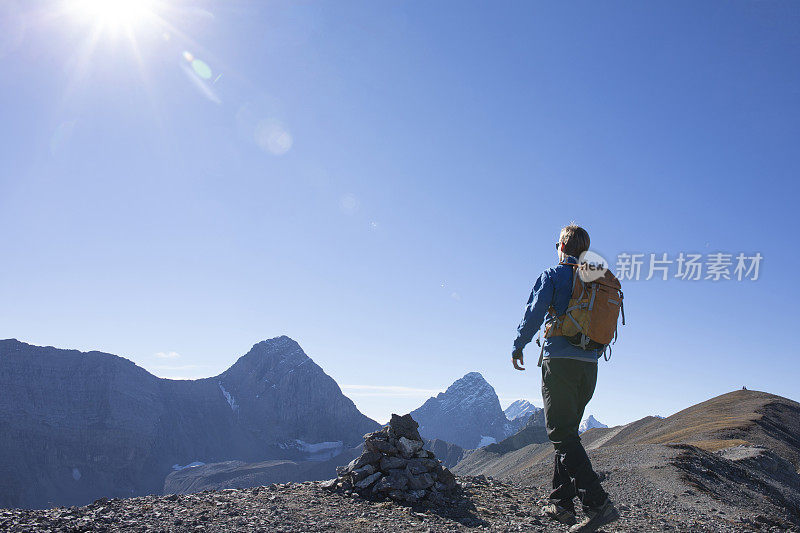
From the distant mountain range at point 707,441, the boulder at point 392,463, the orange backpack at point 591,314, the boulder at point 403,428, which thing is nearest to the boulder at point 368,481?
the boulder at point 392,463

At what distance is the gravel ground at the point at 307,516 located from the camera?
667cm

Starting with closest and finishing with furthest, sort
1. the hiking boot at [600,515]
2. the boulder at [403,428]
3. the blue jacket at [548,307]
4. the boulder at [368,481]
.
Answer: the hiking boot at [600,515] → the blue jacket at [548,307] → the boulder at [368,481] → the boulder at [403,428]

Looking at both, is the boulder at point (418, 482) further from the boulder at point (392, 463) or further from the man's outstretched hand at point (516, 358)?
the man's outstretched hand at point (516, 358)

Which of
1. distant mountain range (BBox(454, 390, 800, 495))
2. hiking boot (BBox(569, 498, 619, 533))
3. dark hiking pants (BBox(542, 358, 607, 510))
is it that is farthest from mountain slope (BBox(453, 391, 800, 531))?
dark hiking pants (BBox(542, 358, 607, 510))

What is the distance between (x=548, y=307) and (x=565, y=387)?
110cm

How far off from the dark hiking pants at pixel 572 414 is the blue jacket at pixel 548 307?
142mm

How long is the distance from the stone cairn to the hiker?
3559 mm

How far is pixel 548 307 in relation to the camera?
620 centimetres

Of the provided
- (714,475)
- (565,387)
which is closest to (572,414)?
(565,387)

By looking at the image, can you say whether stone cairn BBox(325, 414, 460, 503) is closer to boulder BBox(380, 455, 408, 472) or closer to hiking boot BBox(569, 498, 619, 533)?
boulder BBox(380, 455, 408, 472)

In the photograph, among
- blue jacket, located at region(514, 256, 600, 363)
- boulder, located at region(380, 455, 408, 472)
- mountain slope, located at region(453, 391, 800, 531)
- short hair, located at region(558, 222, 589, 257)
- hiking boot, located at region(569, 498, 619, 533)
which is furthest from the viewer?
mountain slope, located at region(453, 391, 800, 531)

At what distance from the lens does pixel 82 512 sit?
7215 mm

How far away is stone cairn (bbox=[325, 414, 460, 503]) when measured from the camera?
917 centimetres

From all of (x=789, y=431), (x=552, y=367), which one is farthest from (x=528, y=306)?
(x=789, y=431)
